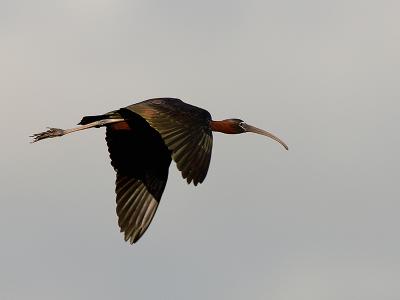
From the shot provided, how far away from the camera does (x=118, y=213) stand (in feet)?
128

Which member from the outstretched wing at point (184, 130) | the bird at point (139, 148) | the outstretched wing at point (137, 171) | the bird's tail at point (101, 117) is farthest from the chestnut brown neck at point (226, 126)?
the bird's tail at point (101, 117)

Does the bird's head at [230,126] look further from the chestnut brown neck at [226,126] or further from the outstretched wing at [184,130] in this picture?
the outstretched wing at [184,130]

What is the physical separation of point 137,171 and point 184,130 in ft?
19.6

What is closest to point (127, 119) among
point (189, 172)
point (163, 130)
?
point (163, 130)

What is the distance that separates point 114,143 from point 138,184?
148 cm

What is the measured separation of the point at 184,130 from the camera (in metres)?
34.1

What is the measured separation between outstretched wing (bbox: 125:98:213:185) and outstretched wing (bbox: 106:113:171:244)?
222 cm

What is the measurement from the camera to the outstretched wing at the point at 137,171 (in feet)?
127

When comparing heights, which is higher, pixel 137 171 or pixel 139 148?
pixel 139 148

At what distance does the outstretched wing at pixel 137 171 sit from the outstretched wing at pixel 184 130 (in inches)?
87.3

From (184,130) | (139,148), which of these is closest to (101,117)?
(139,148)

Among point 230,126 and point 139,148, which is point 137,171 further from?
point 230,126

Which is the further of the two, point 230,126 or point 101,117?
point 230,126

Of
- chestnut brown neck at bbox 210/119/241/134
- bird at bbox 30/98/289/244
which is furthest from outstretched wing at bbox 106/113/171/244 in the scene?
chestnut brown neck at bbox 210/119/241/134
